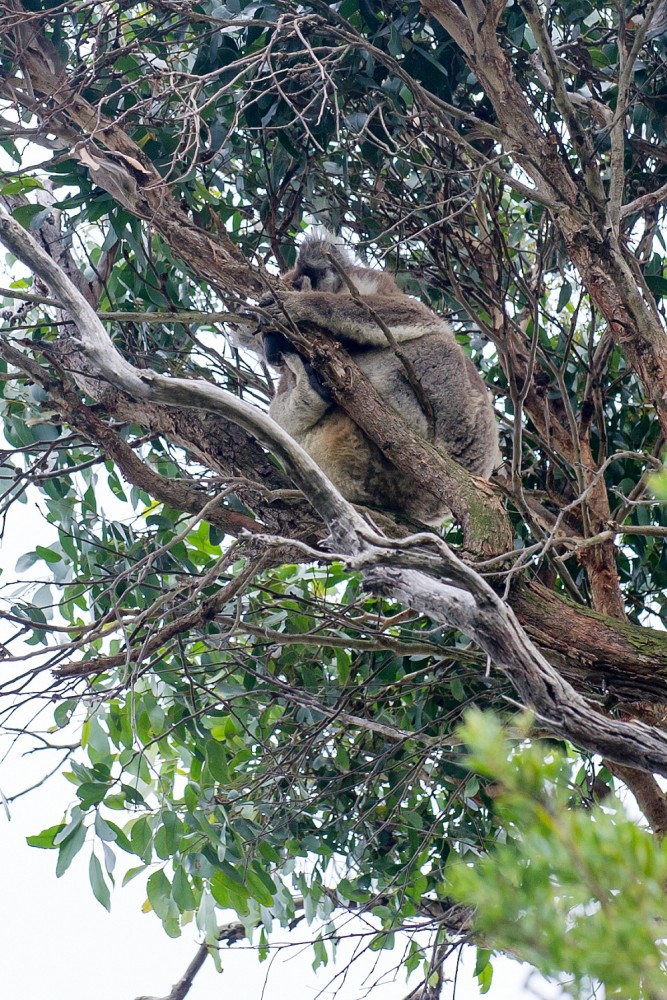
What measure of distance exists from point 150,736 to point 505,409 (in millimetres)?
2065

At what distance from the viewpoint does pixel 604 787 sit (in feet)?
12.0

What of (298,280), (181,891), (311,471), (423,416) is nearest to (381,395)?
(423,416)

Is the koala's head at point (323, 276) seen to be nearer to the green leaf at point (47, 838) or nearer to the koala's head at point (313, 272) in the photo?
the koala's head at point (313, 272)

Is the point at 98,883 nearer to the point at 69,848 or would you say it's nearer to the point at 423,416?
the point at 69,848

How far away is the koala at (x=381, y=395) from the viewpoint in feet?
10.1

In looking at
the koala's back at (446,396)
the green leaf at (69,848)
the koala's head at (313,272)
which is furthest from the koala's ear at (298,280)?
the green leaf at (69,848)

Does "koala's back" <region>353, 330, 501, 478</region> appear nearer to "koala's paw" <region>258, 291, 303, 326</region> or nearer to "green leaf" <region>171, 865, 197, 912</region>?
"koala's paw" <region>258, 291, 303, 326</region>

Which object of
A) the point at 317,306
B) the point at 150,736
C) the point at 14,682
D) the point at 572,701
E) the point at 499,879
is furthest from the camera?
the point at 150,736

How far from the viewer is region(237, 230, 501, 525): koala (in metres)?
3.09

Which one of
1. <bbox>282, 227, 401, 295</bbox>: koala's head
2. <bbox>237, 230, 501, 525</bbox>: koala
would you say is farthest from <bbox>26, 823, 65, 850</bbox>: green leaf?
<bbox>282, 227, 401, 295</bbox>: koala's head

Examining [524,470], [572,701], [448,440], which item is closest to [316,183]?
[448,440]

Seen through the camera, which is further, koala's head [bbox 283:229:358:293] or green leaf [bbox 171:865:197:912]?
koala's head [bbox 283:229:358:293]

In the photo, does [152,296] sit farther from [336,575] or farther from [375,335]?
[336,575]

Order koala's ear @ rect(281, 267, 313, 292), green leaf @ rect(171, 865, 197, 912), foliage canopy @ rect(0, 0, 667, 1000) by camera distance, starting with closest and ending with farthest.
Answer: foliage canopy @ rect(0, 0, 667, 1000)
green leaf @ rect(171, 865, 197, 912)
koala's ear @ rect(281, 267, 313, 292)
